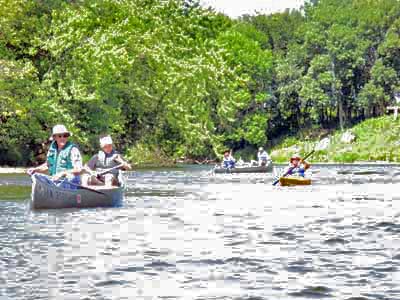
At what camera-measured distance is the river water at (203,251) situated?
11.0m

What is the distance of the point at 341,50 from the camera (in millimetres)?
93625

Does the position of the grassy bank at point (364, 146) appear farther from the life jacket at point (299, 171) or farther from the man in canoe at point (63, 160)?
the man in canoe at point (63, 160)

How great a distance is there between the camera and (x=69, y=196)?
975 inches

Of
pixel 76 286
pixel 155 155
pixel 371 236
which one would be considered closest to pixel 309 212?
pixel 371 236

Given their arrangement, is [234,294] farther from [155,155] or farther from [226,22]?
[226,22]

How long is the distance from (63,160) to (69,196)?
47.5 inches

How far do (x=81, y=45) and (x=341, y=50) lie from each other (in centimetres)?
4328

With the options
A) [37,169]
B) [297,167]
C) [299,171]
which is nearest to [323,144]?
[297,167]

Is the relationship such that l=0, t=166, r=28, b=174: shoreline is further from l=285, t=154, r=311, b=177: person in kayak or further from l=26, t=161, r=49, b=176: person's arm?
l=26, t=161, r=49, b=176: person's arm

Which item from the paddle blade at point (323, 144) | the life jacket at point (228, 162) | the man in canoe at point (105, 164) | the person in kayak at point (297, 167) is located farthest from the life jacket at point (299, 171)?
the paddle blade at point (323, 144)

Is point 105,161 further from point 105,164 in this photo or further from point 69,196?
point 69,196

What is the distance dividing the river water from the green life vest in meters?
1.08

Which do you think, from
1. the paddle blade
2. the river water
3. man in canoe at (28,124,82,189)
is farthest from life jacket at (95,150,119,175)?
the paddle blade

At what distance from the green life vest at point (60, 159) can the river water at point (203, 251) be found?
3.55 feet
